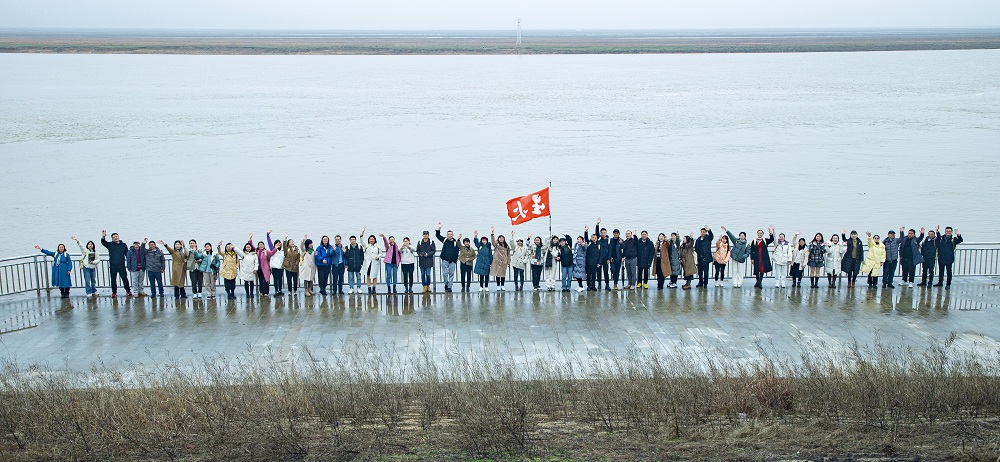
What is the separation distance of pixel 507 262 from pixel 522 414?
890cm

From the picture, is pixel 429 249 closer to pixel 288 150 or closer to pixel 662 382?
pixel 662 382

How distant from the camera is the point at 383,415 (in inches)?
441

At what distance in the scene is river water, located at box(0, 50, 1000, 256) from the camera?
3297 centimetres

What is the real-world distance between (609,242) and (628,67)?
121739 millimetres

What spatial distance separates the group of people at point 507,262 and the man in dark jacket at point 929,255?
20 mm

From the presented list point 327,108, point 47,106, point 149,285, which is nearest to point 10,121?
point 47,106

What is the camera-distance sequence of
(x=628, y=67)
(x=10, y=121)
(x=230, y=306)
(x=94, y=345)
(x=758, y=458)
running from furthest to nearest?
(x=628, y=67), (x=10, y=121), (x=230, y=306), (x=94, y=345), (x=758, y=458)

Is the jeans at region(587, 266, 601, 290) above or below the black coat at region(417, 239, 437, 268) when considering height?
below

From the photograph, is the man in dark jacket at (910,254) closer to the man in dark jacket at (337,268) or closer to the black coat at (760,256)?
the black coat at (760,256)

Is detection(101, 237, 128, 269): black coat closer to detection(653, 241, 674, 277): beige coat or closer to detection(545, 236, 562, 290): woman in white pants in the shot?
detection(545, 236, 562, 290): woman in white pants

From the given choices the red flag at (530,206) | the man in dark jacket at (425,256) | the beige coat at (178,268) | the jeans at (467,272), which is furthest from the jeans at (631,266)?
the beige coat at (178,268)

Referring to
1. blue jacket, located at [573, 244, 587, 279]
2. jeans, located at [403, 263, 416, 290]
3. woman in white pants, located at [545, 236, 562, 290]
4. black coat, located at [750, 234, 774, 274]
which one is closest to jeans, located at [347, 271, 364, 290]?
jeans, located at [403, 263, 416, 290]

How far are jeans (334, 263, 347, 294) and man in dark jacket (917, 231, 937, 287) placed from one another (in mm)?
11653

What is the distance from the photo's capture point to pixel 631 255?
63.2ft
